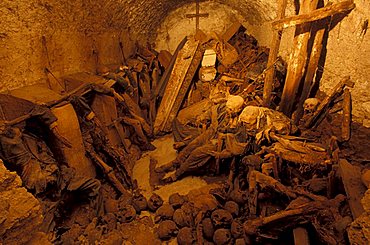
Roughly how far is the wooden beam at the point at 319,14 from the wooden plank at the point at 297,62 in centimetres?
22

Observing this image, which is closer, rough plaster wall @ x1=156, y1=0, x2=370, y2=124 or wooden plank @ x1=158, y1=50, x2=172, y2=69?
rough plaster wall @ x1=156, y1=0, x2=370, y2=124

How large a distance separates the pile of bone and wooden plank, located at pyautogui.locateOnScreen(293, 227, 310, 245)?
919mm

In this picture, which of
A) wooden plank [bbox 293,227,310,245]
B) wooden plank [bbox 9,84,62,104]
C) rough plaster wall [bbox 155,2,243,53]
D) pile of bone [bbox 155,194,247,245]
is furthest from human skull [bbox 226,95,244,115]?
rough plaster wall [bbox 155,2,243,53]

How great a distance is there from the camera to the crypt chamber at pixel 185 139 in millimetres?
3502

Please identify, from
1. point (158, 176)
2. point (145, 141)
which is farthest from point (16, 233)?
point (145, 141)

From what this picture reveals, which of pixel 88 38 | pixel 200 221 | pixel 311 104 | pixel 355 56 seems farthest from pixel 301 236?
pixel 88 38

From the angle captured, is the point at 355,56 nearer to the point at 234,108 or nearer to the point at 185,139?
the point at 234,108

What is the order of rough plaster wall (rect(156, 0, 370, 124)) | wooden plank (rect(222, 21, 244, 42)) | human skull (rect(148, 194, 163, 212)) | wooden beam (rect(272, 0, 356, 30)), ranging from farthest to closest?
1. wooden plank (rect(222, 21, 244, 42))
2. human skull (rect(148, 194, 163, 212))
3. wooden beam (rect(272, 0, 356, 30))
4. rough plaster wall (rect(156, 0, 370, 124))

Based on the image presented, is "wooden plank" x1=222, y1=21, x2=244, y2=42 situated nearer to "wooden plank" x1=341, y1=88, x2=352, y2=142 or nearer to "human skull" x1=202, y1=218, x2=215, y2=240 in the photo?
"wooden plank" x1=341, y1=88, x2=352, y2=142

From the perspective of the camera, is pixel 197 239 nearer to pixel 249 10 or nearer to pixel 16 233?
pixel 16 233

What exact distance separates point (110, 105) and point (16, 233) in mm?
4297

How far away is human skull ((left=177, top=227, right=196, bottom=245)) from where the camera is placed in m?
3.85

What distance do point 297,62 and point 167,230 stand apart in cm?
379

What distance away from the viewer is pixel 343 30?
456 centimetres
